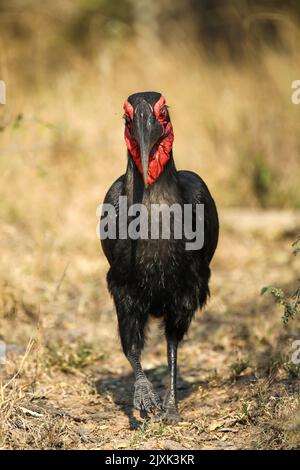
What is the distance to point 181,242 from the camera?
3996 mm

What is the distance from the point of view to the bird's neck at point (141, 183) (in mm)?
3967

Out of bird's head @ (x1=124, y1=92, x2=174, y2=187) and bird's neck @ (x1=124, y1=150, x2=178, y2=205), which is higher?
bird's head @ (x1=124, y1=92, x2=174, y2=187)

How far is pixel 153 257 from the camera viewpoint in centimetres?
397

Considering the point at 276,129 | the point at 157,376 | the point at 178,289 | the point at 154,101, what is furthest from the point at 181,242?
the point at 276,129

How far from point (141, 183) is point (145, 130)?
340 mm

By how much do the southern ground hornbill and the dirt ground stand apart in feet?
0.88

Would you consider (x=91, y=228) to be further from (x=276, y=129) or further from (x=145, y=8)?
(x=145, y=8)

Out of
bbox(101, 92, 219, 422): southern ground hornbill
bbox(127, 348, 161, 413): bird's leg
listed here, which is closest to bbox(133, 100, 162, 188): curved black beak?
bbox(101, 92, 219, 422): southern ground hornbill

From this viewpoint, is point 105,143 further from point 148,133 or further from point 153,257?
point 148,133

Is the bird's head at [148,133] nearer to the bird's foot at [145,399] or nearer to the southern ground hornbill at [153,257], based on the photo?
the southern ground hornbill at [153,257]

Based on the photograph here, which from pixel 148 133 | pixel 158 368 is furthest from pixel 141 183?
pixel 158 368

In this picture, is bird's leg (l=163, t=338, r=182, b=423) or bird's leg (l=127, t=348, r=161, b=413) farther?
bird's leg (l=163, t=338, r=182, b=423)

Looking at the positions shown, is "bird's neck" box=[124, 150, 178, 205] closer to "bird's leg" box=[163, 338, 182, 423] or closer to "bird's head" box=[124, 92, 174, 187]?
"bird's head" box=[124, 92, 174, 187]

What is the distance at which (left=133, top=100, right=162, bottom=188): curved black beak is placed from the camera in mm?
3713
